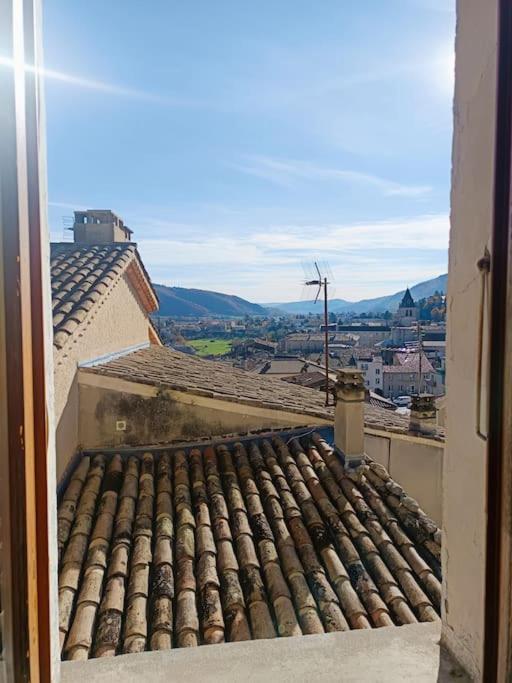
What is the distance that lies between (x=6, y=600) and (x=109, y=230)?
343 inches

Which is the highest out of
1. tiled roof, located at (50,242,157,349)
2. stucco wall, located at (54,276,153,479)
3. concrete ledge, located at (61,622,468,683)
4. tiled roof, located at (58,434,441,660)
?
tiled roof, located at (50,242,157,349)

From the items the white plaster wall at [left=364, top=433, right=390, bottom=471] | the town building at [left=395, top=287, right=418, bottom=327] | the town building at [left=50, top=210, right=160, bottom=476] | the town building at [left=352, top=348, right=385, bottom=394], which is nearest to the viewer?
the town building at [left=50, top=210, right=160, bottom=476]

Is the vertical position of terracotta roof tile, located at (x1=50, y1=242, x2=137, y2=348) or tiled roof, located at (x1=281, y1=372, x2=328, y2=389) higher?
terracotta roof tile, located at (x1=50, y1=242, x2=137, y2=348)

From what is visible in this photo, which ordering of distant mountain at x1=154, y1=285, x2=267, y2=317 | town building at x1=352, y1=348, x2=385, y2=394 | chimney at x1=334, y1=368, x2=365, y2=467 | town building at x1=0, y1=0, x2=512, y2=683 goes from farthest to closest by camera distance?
1. distant mountain at x1=154, y1=285, x2=267, y2=317
2. town building at x1=352, y1=348, x2=385, y2=394
3. chimney at x1=334, y1=368, x2=365, y2=467
4. town building at x1=0, y1=0, x2=512, y2=683

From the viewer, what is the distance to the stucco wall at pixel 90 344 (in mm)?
4789

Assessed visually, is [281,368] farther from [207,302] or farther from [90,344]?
[207,302]

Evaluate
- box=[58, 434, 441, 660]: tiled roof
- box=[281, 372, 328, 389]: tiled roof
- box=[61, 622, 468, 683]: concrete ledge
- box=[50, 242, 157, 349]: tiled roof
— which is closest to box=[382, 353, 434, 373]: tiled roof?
box=[281, 372, 328, 389]: tiled roof

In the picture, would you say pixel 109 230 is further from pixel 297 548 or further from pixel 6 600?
pixel 6 600

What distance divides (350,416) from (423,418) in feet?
5.08

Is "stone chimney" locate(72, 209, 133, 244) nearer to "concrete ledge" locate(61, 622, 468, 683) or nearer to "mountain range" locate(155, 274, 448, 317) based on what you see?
"concrete ledge" locate(61, 622, 468, 683)

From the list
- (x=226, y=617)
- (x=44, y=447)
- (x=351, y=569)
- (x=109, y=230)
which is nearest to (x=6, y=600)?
(x=44, y=447)

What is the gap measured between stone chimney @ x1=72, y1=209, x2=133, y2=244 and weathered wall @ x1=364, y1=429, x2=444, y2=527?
19.9 ft

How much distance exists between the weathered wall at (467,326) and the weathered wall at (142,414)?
4446 millimetres

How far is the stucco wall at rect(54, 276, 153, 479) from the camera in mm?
4789
